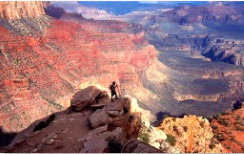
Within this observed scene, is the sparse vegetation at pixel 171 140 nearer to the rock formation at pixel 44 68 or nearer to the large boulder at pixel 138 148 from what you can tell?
the large boulder at pixel 138 148

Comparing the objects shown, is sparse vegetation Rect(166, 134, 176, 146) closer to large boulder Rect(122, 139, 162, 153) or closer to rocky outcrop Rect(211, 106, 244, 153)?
rocky outcrop Rect(211, 106, 244, 153)

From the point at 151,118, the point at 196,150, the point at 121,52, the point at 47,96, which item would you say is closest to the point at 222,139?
the point at 196,150

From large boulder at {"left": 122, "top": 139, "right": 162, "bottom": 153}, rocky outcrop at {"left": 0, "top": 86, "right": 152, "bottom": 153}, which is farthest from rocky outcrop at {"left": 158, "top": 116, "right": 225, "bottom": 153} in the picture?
large boulder at {"left": 122, "top": 139, "right": 162, "bottom": 153}

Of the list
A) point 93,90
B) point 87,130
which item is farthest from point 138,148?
point 93,90

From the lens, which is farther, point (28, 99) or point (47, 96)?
point (47, 96)

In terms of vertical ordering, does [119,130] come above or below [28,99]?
above

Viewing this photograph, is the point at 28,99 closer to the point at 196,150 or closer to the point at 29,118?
the point at 29,118

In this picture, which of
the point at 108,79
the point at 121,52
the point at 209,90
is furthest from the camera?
the point at 209,90

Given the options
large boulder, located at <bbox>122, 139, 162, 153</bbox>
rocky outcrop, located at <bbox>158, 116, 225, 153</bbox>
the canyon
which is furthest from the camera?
rocky outcrop, located at <bbox>158, 116, 225, 153</bbox>
